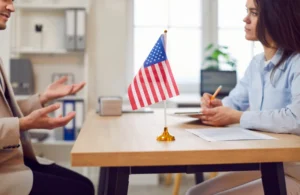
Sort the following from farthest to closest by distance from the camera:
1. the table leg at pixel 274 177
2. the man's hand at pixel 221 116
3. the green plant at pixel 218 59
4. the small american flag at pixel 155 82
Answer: the green plant at pixel 218 59 → the man's hand at pixel 221 116 → the small american flag at pixel 155 82 → the table leg at pixel 274 177

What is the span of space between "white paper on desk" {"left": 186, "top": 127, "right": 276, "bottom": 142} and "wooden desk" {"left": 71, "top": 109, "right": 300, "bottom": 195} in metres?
0.04

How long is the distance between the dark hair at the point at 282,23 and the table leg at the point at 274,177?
571mm

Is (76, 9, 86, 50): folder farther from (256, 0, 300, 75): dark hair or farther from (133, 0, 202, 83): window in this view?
(256, 0, 300, 75): dark hair

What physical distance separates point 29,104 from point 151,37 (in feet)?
7.13

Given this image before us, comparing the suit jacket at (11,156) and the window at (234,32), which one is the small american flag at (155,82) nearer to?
the suit jacket at (11,156)

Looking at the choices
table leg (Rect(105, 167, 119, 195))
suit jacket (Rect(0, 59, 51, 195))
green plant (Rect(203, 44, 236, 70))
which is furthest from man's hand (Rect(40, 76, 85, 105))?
green plant (Rect(203, 44, 236, 70))

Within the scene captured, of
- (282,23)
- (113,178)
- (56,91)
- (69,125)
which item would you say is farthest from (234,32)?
(113,178)

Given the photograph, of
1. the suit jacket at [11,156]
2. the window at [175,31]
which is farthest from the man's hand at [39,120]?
the window at [175,31]

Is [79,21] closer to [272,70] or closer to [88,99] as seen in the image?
[88,99]

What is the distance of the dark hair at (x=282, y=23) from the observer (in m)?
1.61

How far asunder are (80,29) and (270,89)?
2.00 metres

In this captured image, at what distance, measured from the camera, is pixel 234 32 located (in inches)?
154

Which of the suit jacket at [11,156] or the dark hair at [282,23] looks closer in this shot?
the suit jacket at [11,156]

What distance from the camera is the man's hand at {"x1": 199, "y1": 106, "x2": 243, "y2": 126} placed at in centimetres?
157
